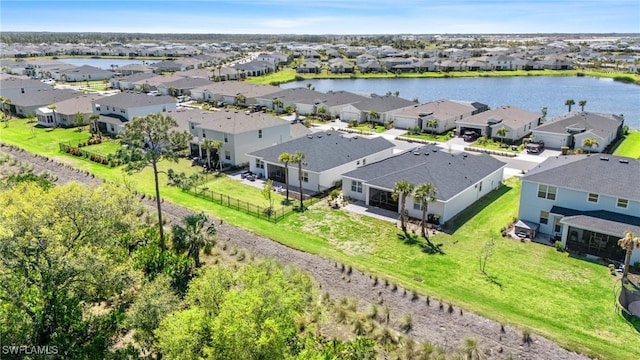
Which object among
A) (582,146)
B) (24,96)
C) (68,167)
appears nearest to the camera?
(68,167)

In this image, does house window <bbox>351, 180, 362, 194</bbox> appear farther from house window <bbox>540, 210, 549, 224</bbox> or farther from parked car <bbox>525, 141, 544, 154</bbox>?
parked car <bbox>525, 141, 544, 154</bbox>

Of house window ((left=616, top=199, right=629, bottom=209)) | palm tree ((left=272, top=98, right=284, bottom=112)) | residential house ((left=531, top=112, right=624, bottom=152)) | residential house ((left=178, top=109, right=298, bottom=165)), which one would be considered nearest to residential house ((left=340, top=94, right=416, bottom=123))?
palm tree ((left=272, top=98, right=284, bottom=112))

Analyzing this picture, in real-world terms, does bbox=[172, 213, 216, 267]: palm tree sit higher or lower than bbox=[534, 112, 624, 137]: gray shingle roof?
lower

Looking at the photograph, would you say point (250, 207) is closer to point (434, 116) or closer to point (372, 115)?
point (372, 115)

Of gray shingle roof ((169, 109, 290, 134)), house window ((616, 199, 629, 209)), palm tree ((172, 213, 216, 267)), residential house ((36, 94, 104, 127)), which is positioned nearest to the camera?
palm tree ((172, 213, 216, 267))

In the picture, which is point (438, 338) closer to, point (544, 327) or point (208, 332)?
point (544, 327)

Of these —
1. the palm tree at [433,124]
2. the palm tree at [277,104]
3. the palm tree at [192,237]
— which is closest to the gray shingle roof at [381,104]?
the palm tree at [433,124]

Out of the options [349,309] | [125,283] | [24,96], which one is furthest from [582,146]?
[24,96]
